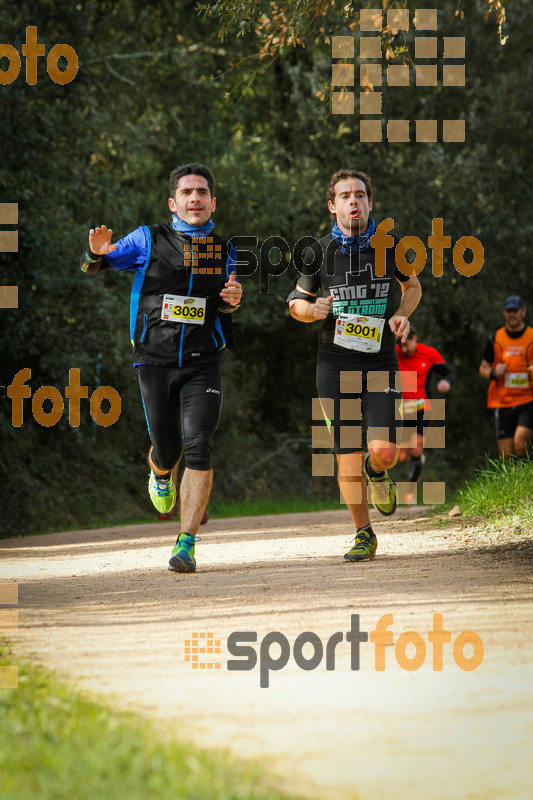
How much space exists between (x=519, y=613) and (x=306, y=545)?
377 centimetres

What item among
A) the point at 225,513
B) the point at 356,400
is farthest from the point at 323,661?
the point at 225,513

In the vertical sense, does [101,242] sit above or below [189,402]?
above

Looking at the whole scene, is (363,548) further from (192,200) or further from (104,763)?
(104,763)

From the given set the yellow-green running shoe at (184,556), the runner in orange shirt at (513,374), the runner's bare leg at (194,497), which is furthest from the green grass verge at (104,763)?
the runner in orange shirt at (513,374)

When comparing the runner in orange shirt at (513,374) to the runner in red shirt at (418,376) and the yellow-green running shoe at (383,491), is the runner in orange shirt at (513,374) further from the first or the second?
the yellow-green running shoe at (383,491)

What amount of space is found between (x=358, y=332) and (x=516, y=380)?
6149mm

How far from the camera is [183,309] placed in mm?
6949

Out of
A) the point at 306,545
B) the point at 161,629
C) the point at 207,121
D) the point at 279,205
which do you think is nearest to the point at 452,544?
the point at 306,545

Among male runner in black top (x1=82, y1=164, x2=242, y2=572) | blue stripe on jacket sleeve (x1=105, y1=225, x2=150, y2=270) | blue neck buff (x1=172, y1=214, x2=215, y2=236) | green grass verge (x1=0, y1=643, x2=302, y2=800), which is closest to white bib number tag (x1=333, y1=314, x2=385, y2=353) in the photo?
male runner in black top (x1=82, y1=164, x2=242, y2=572)

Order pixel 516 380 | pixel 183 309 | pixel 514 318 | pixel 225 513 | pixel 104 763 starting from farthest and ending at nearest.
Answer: pixel 225 513, pixel 516 380, pixel 514 318, pixel 183 309, pixel 104 763

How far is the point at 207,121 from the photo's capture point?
826 inches

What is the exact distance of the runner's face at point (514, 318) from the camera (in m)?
12.5

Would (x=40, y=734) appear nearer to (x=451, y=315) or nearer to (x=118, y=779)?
(x=118, y=779)

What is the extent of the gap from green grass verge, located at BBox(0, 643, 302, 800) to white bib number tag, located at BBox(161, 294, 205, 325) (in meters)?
3.85
